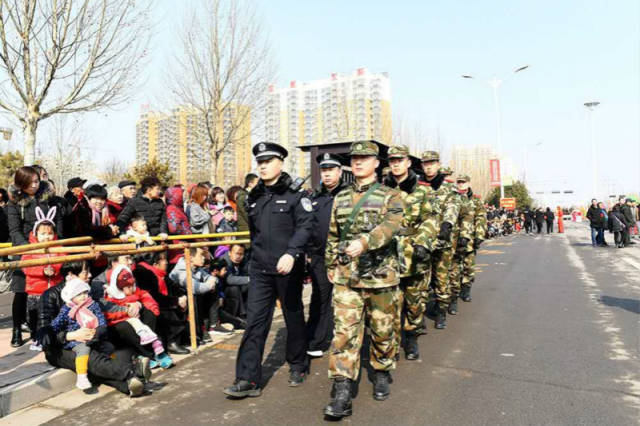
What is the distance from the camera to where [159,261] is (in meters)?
5.25

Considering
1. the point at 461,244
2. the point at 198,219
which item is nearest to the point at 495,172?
the point at 461,244

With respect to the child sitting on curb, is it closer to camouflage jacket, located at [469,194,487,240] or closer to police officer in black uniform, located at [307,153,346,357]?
police officer in black uniform, located at [307,153,346,357]

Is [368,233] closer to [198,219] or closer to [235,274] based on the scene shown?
[235,274]

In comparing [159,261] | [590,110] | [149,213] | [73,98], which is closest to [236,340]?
[159,261]

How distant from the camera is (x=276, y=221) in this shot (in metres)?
4.09

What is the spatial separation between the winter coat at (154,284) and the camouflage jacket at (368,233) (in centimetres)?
217

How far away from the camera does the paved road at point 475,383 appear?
3459 mm

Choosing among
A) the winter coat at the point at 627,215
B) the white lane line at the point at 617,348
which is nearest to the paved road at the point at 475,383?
the white lane line at the point at 617,348

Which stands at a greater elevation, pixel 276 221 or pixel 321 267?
pixel 276 221

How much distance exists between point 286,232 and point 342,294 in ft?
2.43

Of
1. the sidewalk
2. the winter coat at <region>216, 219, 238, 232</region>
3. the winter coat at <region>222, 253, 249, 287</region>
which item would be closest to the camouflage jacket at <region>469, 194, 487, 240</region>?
the winter coat at <region>222, 253, 249, 287</region>

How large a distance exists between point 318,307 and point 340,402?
1.71 m

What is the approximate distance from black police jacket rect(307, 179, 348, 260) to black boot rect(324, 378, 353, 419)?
1828mm

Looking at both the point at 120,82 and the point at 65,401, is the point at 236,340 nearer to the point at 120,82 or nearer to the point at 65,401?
the point at 65,401
